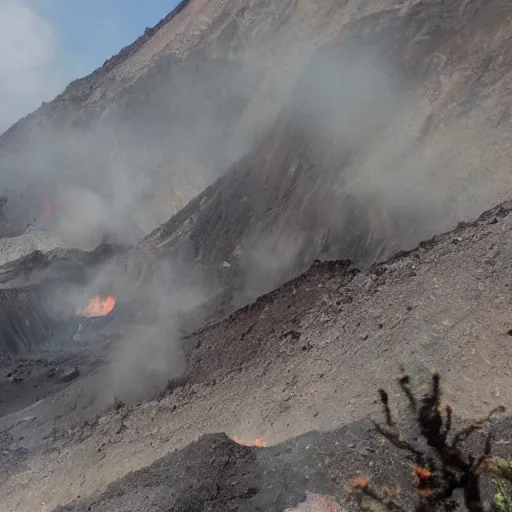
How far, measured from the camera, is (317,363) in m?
12.2

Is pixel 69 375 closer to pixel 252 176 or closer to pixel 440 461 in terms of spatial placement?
pixel 252 176

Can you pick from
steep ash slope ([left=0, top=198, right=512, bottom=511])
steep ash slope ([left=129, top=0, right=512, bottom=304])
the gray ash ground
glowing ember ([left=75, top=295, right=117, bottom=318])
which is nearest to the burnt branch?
the gray ash ground

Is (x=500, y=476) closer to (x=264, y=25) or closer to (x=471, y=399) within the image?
(x=471, y=399)

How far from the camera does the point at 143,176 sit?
4053cm

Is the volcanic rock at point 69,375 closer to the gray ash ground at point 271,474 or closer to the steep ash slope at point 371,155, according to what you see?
the steep ash slope at point 371,155

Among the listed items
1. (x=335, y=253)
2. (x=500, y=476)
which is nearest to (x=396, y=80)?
(x=335, y=253)

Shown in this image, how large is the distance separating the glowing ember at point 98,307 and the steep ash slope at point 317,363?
44.9 ft

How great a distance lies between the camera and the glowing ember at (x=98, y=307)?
29731mm

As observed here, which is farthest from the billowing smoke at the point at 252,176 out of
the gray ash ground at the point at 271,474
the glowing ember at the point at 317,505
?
the glowing ember at the point at 317,505

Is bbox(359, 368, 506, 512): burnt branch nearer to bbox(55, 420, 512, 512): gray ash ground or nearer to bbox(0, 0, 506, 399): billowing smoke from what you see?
bbox(55, 420, 512, 512): gray ash ground

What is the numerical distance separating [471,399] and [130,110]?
41.6 metres

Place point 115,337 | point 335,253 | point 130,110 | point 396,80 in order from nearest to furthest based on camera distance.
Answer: point 335,253, point 396,80, point 115,337, point 130,110

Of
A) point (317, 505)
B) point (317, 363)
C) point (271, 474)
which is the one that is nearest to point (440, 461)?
point (317, 505)

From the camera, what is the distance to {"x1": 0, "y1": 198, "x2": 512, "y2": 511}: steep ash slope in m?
10.5
